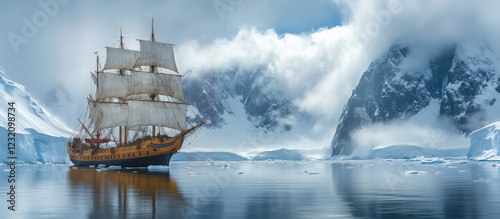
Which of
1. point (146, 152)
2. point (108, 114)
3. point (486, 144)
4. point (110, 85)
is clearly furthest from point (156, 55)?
point (486, 144)

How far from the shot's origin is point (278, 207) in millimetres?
28781

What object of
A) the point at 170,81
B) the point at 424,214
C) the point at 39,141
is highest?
the point at 170,81

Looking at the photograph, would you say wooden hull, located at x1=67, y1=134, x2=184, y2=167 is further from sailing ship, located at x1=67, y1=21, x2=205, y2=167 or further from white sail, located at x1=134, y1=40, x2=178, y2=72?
white sail, located at x1=134, y1=40, x2=178, y2=72

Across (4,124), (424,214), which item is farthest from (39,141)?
(424,214)

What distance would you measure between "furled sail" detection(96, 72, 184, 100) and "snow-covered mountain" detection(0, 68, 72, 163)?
30.9m

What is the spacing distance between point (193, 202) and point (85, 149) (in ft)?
366

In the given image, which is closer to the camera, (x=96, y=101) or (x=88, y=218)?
(x=88, y=218)

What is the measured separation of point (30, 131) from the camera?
6393 inches

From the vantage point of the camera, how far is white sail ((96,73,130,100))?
438 ft

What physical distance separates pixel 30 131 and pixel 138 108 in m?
62.7

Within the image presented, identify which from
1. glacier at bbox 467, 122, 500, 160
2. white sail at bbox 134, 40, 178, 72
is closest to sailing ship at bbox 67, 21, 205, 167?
white sail at bbox 134, 40, 178, 72

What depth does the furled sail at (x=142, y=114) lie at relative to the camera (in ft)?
387

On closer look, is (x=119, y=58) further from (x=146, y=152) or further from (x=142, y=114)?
(x=146, y=152)

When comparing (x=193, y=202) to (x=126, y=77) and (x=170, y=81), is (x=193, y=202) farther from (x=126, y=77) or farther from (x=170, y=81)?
(x=126, y=77)
